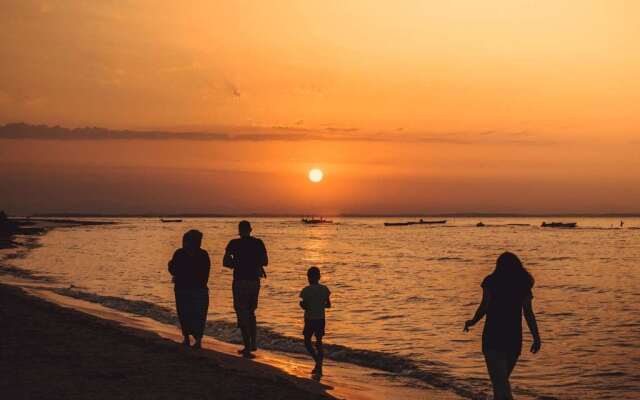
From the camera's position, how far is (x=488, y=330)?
8172 mm

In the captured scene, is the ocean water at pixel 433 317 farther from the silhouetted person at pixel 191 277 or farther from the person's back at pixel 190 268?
the person's back at pixel 190 268

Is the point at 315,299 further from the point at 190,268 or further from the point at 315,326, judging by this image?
the point at 190,268

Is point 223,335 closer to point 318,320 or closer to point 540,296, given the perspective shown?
point 318,320

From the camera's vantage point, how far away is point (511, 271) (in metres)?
7.94

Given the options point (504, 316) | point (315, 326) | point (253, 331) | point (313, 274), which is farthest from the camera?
point (253, 331)

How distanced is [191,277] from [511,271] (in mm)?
6556

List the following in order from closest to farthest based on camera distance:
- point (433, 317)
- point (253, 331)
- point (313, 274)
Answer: point (313, 274), point (253, 331), point (433, 317)

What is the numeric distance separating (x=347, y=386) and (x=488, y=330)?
4.15m

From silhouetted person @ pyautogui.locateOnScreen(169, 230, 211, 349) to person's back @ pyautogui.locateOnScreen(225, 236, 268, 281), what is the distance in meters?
0.62

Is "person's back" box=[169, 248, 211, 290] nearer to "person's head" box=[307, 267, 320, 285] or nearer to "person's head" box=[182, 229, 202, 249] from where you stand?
"person's head" box=[182, 229, 202, 249]

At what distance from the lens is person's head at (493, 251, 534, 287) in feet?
25.9

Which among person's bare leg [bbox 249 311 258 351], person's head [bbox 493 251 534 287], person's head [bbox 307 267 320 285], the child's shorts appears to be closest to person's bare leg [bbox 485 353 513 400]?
person's head [bbox 493 251 534 287]

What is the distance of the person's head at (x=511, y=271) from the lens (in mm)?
7906

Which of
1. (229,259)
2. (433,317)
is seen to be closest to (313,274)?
(229,259)
